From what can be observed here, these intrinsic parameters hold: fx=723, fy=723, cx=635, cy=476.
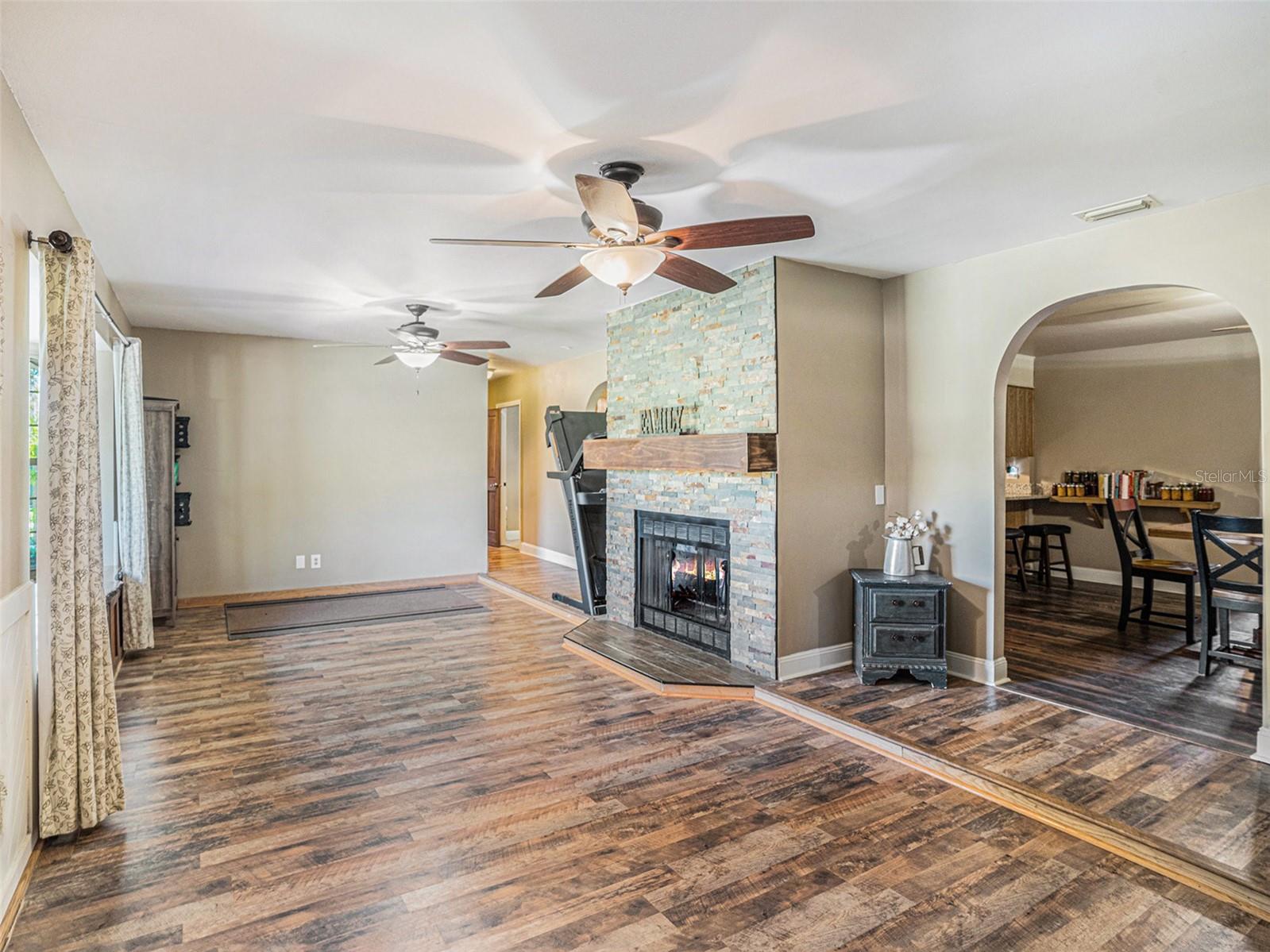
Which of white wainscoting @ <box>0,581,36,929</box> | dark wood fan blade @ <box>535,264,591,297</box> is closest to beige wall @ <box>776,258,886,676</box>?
dark wood fan blade @ <box>535,264,591,297</box>

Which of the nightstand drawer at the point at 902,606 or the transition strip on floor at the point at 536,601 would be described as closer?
the nightstand drawer at the point at 902,606

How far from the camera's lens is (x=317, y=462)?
7.39 meters

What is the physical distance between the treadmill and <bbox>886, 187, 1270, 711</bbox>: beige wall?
8.68 ft

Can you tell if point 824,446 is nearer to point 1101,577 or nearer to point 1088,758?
point 1088,758

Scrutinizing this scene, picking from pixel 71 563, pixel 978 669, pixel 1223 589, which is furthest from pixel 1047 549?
pixel 71 563

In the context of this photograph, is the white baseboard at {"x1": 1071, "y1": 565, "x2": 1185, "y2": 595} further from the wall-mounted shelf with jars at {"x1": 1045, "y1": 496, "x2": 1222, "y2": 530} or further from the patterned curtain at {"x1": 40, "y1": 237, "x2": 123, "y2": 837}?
the patterned curtain at {"x1": 40, "y1": 237, "x2": 123, "y2": 837}

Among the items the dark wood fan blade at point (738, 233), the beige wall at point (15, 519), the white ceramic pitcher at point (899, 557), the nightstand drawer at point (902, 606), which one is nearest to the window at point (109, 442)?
the beige wall at point (15, 519)

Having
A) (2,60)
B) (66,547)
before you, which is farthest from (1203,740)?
(2,60)

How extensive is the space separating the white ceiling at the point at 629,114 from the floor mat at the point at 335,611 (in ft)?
9.97

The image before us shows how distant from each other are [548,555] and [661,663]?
4.91 metres

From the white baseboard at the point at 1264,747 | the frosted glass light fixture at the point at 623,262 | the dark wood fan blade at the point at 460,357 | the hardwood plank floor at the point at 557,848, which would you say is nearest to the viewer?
the hardwood plank floor at the point at 557,848

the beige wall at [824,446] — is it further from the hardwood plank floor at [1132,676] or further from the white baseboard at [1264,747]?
the white baseboard at [1264,747]

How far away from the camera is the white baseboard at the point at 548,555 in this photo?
884cm

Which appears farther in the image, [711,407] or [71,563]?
[711,407]
